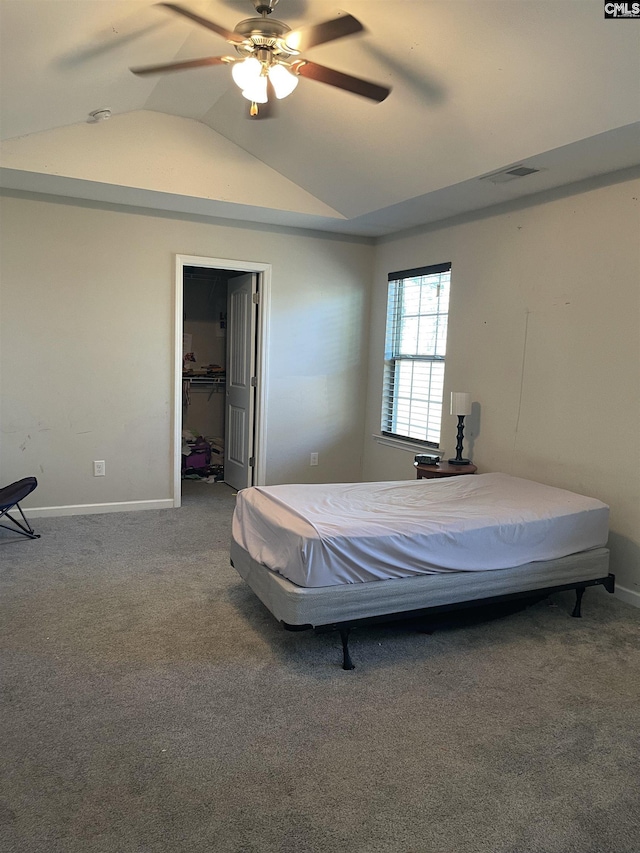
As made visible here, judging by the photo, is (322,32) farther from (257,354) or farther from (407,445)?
(407,445)

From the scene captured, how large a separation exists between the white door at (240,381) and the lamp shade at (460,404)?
201 cm

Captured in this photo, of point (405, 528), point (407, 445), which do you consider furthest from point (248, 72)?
point (407, 445)

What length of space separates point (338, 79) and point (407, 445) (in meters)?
3.35

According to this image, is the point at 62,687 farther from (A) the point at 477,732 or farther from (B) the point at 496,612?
(B) the point at 496,612

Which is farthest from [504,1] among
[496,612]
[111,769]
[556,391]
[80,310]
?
[80,310]

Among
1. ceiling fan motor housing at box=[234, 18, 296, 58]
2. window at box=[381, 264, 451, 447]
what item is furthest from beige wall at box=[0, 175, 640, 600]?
ceiling fan motor housing at box=[234, 18, 296, 58]

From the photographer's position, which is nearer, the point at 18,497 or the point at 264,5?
the point at 264,5

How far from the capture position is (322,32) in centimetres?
230

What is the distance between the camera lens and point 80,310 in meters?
4.78

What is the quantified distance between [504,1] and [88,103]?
8.38 ft

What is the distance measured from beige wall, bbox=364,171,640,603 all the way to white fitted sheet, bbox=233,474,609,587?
364 mm

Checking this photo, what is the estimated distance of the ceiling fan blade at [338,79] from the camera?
254 centimetres

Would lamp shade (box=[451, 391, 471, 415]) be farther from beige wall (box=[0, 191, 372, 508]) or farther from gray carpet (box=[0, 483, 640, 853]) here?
beige wall (box=[0, 191, 372, 508])

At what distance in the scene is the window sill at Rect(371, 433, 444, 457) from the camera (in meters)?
5.11
